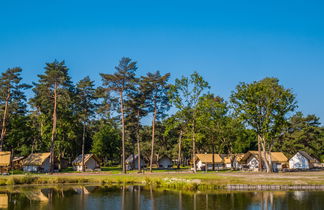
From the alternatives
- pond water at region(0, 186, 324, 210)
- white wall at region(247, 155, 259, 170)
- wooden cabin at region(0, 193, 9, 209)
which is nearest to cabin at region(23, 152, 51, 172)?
pond water at region(0, 186, 324, 210)

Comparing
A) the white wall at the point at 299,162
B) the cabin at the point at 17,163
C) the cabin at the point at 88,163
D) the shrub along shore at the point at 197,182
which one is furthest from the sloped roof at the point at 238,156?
the cabin at the point at 17,163

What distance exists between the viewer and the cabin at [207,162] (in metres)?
65.4

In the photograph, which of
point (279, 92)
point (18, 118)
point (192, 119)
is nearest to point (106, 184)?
point (192, 119)

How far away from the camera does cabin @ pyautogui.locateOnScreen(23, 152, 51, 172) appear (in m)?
59.7

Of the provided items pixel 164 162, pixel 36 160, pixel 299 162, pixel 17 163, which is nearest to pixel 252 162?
pixel 299 162

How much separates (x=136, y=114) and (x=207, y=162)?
1933 centimetres

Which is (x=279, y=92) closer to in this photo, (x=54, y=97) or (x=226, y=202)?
(x=226, y=202)

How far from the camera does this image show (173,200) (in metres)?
25.0

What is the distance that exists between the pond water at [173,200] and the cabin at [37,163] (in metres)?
30.7

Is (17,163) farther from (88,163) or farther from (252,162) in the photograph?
(252,162)

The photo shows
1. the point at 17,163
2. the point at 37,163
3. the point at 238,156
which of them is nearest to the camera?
the point at 37,163

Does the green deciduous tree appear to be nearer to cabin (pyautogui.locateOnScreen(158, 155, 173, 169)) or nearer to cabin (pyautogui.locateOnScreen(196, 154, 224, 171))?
cabin (pyautogui.locateOnScreen(196, 154, 224, 171))

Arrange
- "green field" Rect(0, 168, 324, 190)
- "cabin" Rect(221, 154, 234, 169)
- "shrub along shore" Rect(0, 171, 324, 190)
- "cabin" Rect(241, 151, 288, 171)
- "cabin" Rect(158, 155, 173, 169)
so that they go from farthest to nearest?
1. "cabin" Rect(158, 155, 173, 169)
2. "cabin" Rect(221, 154, 234, 169)
3. "cabin" Rect(241, 151, 288, 171)
4. "green field" Rect(0, 168, 324, 190)
5. "shrub along shore" Rect(0, 171, 324, 190)

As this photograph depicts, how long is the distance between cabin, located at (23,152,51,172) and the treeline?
2.75m
